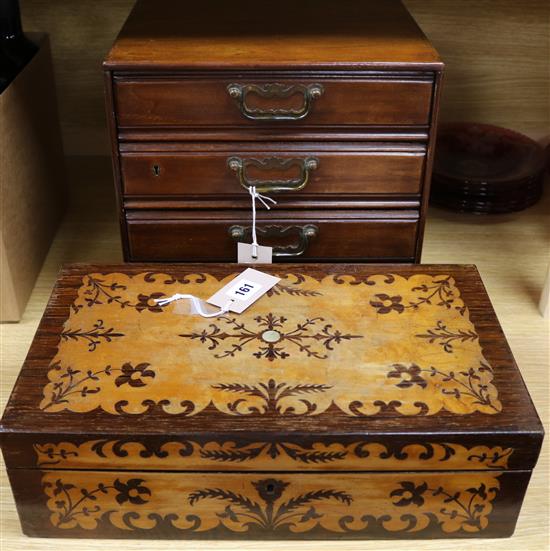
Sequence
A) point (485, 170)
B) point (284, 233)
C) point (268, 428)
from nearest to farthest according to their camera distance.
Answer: point (268, 428) < point (284, 233) < point (485, 170)

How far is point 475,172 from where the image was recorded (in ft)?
4.99

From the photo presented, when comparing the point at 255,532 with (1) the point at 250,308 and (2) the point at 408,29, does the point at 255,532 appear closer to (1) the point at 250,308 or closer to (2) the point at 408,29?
(1) the point at 250,308

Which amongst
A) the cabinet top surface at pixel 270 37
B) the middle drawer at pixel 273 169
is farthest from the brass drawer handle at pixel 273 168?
the cabinet top surface at pixel 270 37

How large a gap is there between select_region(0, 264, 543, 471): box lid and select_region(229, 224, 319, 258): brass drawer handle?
0.18 meters

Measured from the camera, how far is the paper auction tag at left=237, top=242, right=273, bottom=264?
117 cm

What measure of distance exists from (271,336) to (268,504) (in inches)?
7.1

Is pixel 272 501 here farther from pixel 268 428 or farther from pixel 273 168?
pixel 273 168

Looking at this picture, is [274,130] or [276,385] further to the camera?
[274,130]

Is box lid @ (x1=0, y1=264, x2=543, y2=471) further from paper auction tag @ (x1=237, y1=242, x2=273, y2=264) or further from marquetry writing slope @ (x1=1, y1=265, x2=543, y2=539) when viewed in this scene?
paper auction tag @ (x1=237, y1=242, x2=273, y2=264)

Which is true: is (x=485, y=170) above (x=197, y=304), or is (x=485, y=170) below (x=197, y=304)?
below

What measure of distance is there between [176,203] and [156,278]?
167 millimetres

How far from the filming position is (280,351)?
36.8 inches

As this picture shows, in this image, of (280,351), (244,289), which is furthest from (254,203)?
(280,351)

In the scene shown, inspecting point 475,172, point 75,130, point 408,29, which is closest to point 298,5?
point 408,29
